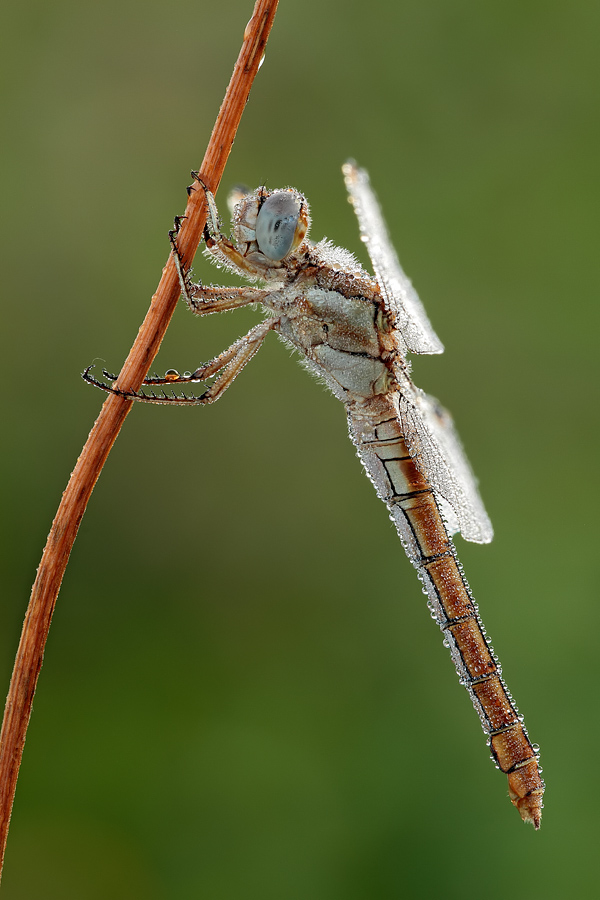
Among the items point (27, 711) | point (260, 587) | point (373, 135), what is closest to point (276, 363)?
point (260, 587)

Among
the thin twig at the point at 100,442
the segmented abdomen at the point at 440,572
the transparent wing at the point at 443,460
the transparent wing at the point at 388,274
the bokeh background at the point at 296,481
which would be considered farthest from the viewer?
the bokeh background at the point at 296,481

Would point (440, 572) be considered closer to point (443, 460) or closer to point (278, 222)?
point (443, 460)

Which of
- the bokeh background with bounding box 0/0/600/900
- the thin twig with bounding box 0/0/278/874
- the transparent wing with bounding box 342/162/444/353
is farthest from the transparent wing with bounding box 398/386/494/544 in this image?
the bokeh background with bounding box 0/0/600/900

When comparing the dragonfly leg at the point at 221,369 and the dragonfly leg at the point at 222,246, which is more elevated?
the dragonfly leg at the point at 222,246

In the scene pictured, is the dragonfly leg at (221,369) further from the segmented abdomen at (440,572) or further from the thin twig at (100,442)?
the thin twig at (100,442)

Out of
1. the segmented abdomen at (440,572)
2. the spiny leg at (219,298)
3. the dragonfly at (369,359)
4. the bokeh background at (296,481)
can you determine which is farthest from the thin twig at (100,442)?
the bokeh background at (296,481)

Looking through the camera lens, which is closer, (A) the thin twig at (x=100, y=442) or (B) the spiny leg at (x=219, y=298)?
(A) the thin twig at (x=100, y=442)

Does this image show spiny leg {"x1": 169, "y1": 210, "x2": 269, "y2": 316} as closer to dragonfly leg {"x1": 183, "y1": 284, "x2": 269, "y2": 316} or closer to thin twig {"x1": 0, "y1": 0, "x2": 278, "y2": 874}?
dragonfly leg {"x1": 183, "y1": 284, "x2": 269, "y2": 316}
